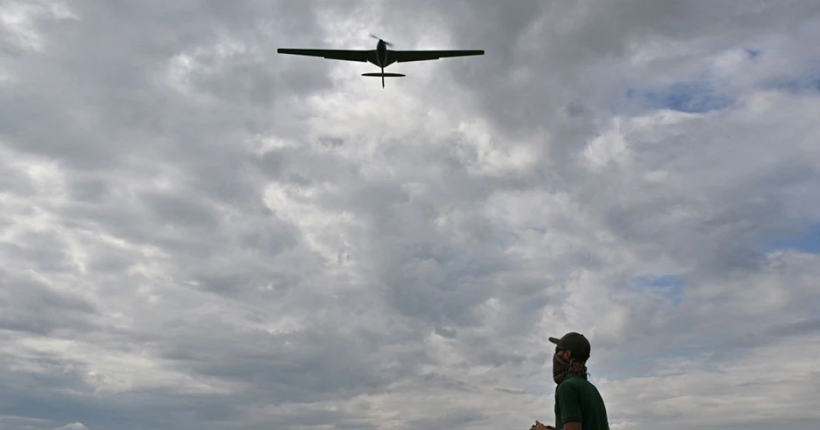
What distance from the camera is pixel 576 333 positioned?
1073 cm

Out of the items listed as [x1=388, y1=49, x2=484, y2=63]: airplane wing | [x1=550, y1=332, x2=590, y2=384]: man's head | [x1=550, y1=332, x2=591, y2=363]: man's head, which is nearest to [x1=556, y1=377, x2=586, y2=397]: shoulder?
[x1=550, y1=332, x2=590, y2=384]: man's head

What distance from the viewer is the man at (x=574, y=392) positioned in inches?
392

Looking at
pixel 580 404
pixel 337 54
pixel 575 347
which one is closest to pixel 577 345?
pixel 575 347

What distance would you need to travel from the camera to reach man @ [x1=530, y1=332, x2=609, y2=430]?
9.95m

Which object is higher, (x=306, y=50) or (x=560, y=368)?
(x=306, y=50)

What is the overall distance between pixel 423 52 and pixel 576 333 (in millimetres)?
78961

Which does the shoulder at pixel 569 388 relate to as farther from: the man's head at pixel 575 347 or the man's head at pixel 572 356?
the man's head at pixel 575 347

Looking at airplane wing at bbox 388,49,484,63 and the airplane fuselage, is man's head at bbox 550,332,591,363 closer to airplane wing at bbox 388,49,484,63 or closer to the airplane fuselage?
the airplane fuselage

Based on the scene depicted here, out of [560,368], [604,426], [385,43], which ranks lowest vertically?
[604,426]

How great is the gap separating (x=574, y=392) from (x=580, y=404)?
27 cm

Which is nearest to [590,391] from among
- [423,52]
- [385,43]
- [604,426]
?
[604,426]

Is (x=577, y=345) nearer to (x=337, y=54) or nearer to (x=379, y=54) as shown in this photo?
(x=379, y=54)

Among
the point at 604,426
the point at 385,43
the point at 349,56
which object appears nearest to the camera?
the point at 604,426

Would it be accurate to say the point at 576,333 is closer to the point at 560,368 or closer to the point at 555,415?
the point at 560,368
